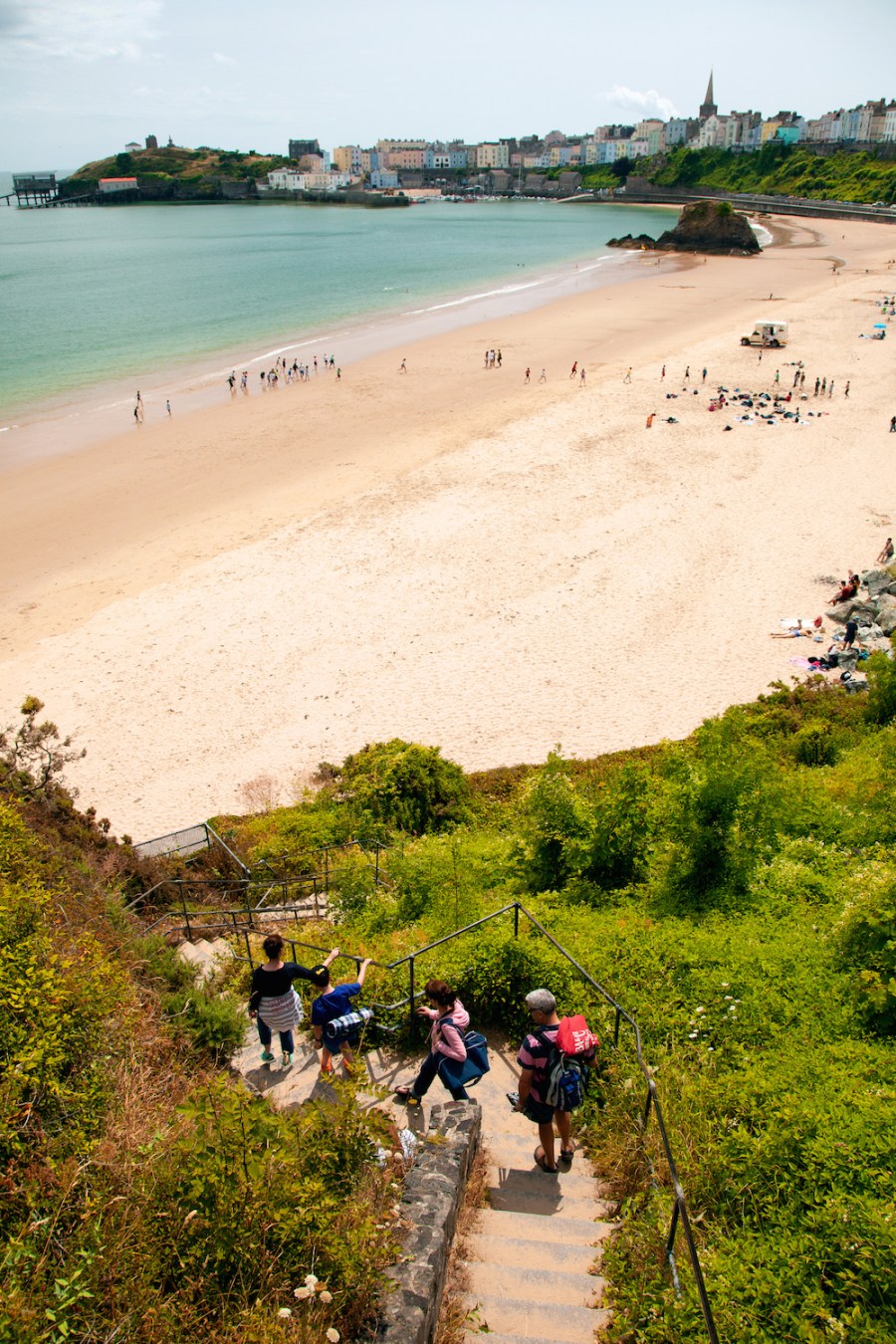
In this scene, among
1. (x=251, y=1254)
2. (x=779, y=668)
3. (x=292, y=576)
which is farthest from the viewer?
(x=292, y=576)

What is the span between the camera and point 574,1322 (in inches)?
174

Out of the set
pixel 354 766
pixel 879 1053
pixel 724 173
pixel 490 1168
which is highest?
pixel 724 173

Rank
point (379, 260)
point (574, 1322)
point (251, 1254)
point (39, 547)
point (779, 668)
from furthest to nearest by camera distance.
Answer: point (379, 260), point (39, 547), point (779, 668), point (574, 1322), point (251, 1254)

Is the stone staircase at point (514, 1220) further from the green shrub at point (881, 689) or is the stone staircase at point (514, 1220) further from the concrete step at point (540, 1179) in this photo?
the green shrub at point (881, 689)

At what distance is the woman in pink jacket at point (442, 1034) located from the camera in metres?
5.73

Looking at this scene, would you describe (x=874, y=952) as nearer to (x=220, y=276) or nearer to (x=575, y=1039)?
(x=575, y=1039)

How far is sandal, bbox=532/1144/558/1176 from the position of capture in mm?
5453

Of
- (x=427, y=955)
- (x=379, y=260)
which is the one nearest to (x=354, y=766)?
(x=427, y=955)

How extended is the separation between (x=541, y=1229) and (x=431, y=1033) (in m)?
1.34

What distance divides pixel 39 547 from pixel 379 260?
241 ft

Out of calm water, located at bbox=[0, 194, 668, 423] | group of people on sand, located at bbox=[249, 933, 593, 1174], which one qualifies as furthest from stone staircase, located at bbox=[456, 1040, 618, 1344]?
calm water, located at bbox=[0, 194, 668, 423]

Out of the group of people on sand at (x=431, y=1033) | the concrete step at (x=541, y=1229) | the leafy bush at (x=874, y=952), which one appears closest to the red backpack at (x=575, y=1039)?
the group of people on sand at (x=431, y=1033)

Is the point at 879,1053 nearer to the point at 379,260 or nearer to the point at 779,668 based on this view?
the point at 779,668

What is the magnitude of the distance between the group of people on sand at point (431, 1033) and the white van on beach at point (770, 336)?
46707 millimetres
